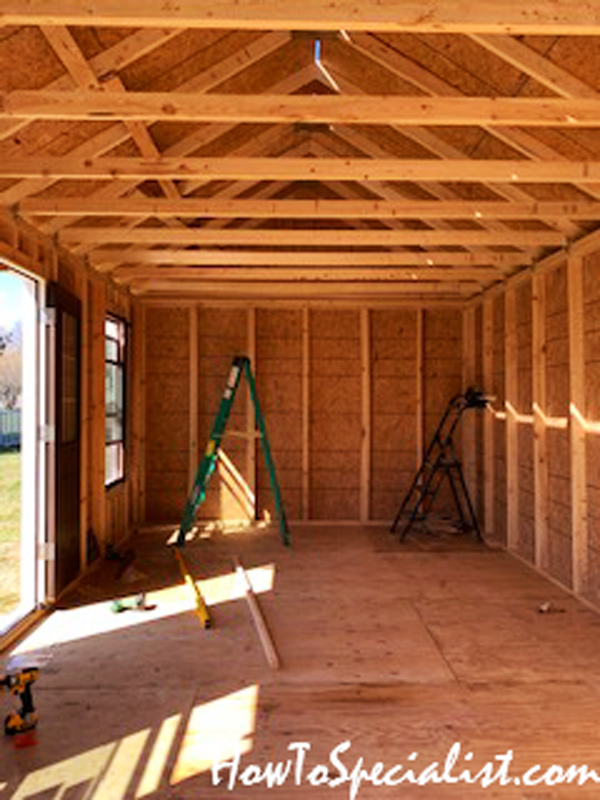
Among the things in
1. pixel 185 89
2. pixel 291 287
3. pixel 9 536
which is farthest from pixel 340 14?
pixel 9 536

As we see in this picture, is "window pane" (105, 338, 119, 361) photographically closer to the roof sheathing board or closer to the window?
the window

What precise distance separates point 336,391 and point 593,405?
3.68 meters

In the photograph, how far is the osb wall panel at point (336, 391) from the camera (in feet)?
26.1

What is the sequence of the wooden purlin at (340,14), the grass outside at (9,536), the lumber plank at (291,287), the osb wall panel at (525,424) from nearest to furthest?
the wooden purlin at (340,14)
the grass outside at (9,536)
the osb wall panel at (525,424)
the lumber plank at (291,287)

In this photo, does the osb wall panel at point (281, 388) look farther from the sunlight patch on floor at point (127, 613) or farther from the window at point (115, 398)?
the sunlight patch on floor at point (127, 613)

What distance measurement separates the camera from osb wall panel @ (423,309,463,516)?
7965mm

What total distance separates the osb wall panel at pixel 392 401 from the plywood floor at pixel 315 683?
96.9 inches

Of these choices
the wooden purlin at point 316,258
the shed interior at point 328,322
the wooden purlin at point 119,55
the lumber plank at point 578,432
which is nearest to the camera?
the shed interior at point 328,322

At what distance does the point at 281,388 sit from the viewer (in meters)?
7.95

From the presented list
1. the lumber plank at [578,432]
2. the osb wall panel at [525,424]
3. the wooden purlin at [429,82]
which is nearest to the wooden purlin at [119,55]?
the wooden purlin at [429,82]

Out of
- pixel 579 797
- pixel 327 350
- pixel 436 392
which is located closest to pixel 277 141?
pixel 327 350

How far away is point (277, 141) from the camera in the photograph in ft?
18.9

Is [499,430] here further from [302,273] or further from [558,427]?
[302,273]

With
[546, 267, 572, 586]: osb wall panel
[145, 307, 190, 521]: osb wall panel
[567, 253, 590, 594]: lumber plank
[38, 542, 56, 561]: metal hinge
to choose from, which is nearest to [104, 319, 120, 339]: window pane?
[145, 307, 190, 521]: osb wall panel
